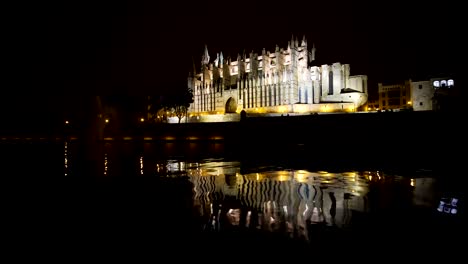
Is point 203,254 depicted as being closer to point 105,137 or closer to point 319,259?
point 319,259

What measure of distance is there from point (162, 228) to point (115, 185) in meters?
6.19

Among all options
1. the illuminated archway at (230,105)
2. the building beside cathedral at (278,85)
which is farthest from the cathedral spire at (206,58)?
the illuminated archway at (230,105)

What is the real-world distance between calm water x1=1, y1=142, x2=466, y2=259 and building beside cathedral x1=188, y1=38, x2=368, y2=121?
57520 mm

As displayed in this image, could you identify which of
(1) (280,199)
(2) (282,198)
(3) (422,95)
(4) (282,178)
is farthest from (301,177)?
(3) (422,95)

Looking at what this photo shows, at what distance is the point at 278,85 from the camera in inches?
3046

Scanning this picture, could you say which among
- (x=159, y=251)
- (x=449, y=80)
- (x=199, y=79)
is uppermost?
(x=199, y=79)

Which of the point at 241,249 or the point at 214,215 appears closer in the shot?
the point at 241,249

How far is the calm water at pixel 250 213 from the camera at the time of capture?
6078mm

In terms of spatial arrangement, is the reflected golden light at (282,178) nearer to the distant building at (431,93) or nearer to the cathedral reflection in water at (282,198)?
the cathedral reflection in water at (282,198)

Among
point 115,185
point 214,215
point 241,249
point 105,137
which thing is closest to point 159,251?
point 241,249

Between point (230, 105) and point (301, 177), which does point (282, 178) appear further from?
point (230, 105)

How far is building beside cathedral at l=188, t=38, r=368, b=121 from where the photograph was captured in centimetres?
7069

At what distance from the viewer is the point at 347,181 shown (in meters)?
12.4

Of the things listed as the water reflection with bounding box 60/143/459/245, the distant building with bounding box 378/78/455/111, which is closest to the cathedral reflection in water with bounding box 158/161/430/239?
the water reflection with bounding box 60/143/459/245
